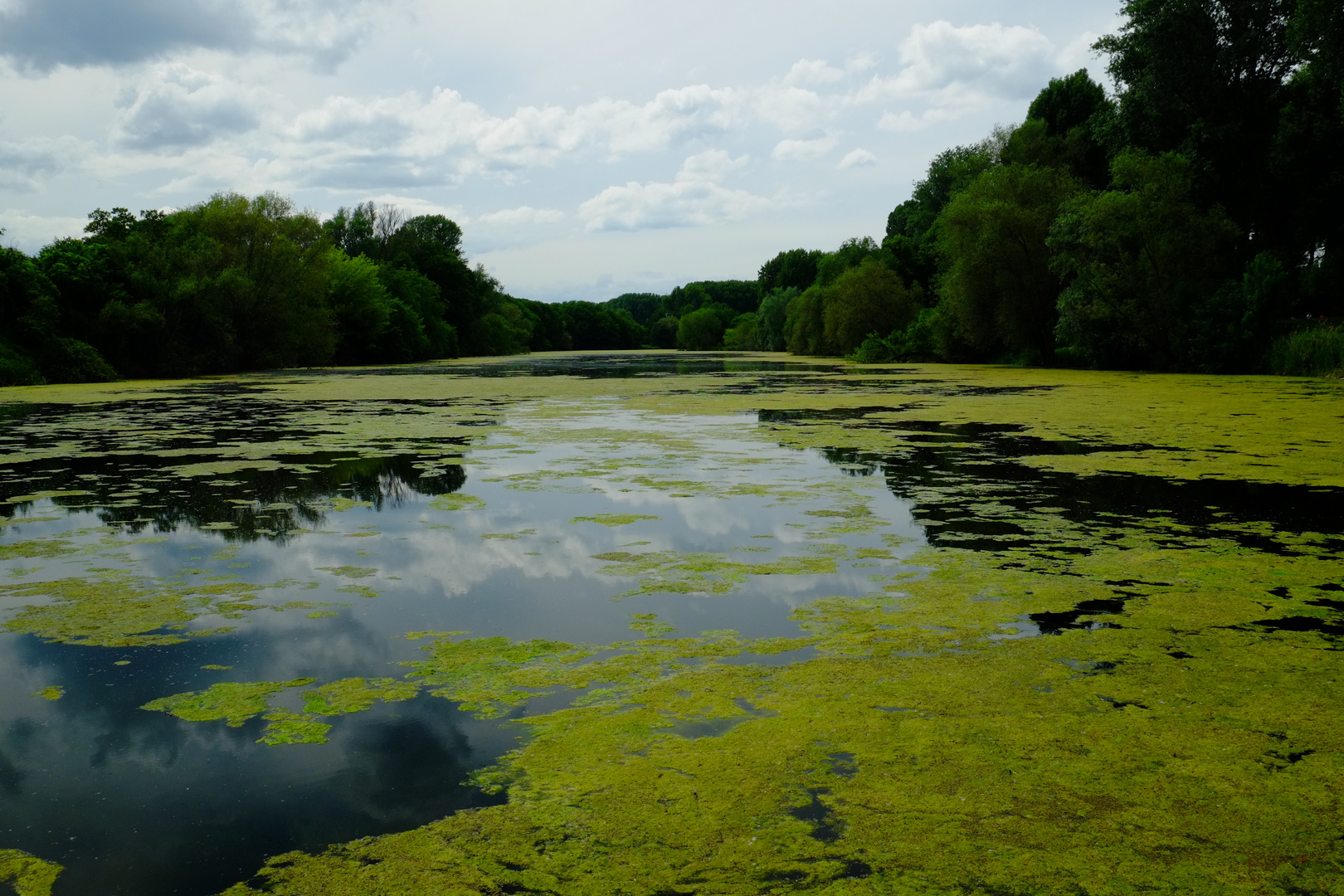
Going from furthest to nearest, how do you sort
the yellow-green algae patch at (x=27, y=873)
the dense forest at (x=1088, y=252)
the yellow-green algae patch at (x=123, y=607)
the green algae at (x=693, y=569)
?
the dense forest at (x=1088, y=252) → the green algae at (x=693, y=569) → the yellow-green algae patch at (x=123, y=607) → the yellow-green algae patch at (x=27, y=873)

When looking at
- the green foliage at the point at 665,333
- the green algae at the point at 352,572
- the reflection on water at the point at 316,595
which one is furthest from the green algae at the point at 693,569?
the green foliage at the point at 665,333

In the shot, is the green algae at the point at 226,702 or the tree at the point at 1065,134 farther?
the tree at the point at 1065,134

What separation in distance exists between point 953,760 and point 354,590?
3391mm

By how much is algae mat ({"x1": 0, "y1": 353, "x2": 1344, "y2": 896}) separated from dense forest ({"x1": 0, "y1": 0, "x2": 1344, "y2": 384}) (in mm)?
23257

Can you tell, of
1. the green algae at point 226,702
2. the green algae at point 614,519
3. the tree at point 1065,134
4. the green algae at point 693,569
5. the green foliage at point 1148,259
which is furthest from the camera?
the tree at point 1065,134

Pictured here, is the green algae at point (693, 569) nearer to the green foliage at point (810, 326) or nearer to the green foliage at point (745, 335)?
the green foliage at point (810, 326)

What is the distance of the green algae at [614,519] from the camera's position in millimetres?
6898

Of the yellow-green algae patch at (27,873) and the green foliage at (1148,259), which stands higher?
the green foliage at (1148,259)

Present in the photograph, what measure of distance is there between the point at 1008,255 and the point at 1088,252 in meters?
4.81

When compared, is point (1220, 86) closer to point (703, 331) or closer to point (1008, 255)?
point (1008, 255)

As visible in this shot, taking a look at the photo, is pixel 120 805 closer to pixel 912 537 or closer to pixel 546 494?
pixel 912 537

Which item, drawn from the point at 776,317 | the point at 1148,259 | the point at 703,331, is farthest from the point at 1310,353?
the point at 703,331

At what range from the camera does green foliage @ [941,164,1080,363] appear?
35.2 meters

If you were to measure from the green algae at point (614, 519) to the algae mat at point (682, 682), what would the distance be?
44 mm
